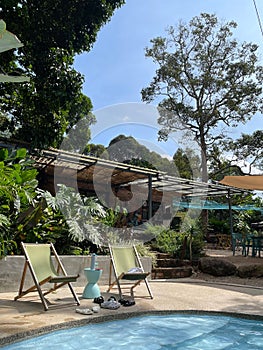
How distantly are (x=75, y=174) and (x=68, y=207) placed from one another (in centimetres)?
599

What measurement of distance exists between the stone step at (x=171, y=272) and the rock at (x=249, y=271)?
4.32ft

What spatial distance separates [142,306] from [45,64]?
8.26 m

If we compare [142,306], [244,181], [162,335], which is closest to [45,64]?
[244,181]

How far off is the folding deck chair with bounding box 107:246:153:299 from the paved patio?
34cm

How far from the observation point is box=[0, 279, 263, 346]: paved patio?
4.00 meters

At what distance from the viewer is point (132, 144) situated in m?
15.1

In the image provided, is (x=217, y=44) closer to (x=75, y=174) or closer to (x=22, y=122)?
(x=75, y=174)

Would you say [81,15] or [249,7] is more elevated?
[81,15]

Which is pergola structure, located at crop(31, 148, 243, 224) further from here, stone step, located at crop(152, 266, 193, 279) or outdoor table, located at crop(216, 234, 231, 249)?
stone step, located at crop(152, 266, 193, 279)

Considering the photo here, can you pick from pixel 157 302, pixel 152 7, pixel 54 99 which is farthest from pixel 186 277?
pixel 152 7

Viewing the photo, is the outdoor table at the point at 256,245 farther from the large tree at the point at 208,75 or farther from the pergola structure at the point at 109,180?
the large tree at the point at 208,75

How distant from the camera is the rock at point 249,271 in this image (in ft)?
28.3

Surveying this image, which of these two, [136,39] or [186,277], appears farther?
[136,39]

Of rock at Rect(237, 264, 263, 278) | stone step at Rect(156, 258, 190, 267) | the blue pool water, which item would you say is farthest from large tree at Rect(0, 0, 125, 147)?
the blue pool water
